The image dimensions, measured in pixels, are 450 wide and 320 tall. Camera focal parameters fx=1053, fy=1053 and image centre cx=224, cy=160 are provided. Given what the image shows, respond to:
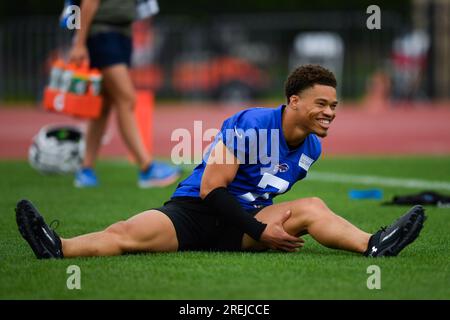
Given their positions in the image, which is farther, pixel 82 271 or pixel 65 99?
pixel 65 99

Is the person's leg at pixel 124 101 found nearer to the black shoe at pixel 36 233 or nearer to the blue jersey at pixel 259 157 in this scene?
the blue jersey at pixel 259 157

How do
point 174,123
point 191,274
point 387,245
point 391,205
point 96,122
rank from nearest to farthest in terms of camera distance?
point 191,274
point 387,245
point 391,205
point 96,122
point 174,123

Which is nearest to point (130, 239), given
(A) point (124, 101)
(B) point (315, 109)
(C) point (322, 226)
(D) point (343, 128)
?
(C) point (322, 226)

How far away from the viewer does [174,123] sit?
18844 millimetres

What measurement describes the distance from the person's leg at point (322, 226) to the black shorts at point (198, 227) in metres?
0.23

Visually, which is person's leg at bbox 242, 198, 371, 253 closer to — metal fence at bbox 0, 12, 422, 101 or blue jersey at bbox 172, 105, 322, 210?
blue jersey at bbox 172, 105, 322, 210

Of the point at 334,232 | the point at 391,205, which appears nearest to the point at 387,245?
the point at 334,232

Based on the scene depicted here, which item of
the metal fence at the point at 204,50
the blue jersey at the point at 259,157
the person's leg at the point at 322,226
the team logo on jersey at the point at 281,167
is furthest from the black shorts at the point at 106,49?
the metal fence at the point at 204,50

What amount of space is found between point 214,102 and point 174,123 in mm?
6449

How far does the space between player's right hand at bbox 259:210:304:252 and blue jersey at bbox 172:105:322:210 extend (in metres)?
0.29

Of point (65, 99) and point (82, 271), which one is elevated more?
point (65, 99)

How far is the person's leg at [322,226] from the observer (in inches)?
221

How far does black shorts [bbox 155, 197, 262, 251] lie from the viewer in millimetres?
5738

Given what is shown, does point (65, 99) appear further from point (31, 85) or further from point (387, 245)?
point (31, 85)
